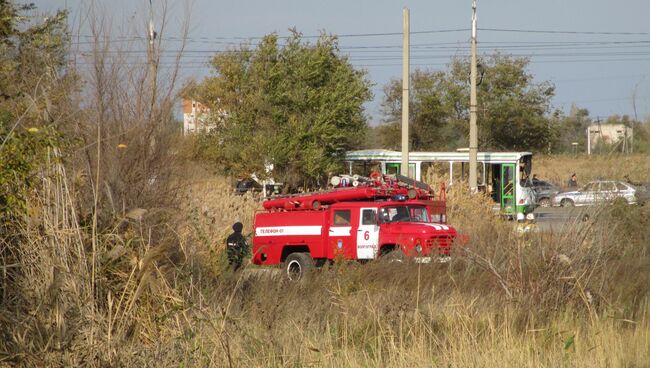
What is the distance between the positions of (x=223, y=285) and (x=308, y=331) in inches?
74.0

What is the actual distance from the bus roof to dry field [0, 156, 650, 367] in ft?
63.8

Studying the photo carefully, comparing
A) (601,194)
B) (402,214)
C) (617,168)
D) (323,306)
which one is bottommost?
(323,306)

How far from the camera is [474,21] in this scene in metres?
32.7

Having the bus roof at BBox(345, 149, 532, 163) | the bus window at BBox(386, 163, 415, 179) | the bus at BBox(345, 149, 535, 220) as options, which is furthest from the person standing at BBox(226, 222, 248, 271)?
the bus window at BBox(386, 163, 415, 179)

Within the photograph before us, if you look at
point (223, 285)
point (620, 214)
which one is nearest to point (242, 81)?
point (620, 214)

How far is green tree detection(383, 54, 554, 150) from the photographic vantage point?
173 feet

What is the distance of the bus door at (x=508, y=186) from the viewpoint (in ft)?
114

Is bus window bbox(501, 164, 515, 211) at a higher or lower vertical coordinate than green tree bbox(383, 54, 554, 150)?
lower

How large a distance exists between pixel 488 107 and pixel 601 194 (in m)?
36.8

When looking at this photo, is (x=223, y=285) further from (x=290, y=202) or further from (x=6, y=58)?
(x=290, y=202)

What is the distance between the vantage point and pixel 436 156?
119 feet

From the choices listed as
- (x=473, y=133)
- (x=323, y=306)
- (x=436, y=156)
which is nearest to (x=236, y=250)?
(x=323, y=306)

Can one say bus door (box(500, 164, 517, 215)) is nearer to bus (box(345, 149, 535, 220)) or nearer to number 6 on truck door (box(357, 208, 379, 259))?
bus (box(345, 149, 535, 220))

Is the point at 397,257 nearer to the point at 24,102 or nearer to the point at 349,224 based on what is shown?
the point at 349,224
